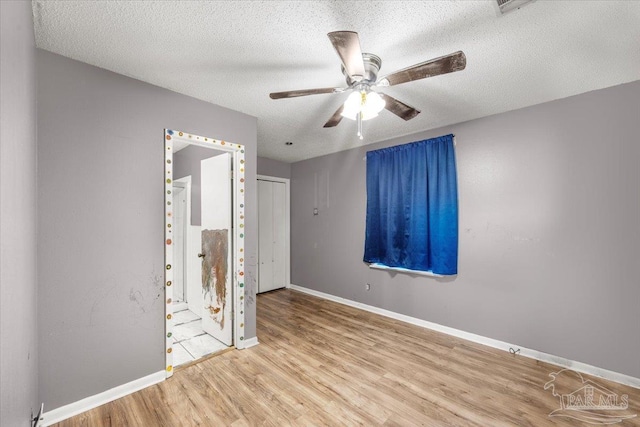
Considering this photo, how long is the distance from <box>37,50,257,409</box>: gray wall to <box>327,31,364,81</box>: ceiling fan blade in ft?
5.52

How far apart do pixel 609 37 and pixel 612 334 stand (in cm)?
228

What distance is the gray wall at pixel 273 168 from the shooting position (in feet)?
15.6

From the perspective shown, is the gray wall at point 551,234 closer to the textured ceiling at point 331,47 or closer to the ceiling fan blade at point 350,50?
the textured ceiling at point 331,47

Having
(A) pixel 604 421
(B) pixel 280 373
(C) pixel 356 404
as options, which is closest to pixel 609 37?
(A) pixel 604 421

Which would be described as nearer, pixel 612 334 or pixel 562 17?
pixel 562 17

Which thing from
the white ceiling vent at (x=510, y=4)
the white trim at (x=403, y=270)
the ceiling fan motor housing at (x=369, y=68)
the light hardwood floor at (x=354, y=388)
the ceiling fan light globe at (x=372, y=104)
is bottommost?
the light hardwood floor at (x=354, y=388)

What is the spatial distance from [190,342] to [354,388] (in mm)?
1874

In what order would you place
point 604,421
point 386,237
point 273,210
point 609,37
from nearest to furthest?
point 609,37 → point 604,421 → point 386,237 → point 273,210

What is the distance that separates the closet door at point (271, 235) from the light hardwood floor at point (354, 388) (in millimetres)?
1922

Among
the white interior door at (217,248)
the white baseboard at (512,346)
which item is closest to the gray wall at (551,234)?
the white baseboard at (512,346)

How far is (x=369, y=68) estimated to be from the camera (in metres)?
1.80

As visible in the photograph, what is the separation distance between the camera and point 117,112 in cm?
203

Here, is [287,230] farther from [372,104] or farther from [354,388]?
[372,104]

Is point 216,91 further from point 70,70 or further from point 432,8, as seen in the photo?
point 432,8
